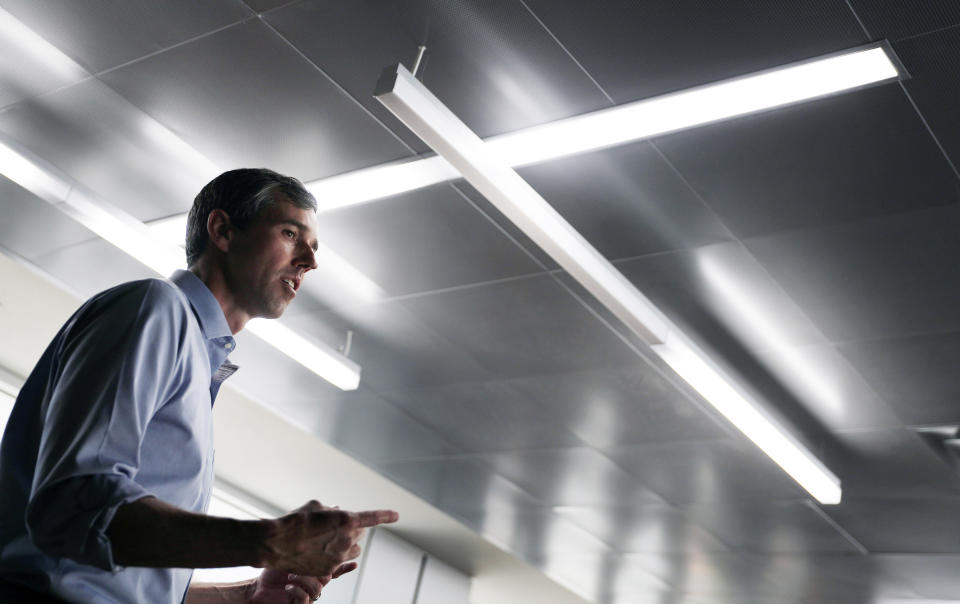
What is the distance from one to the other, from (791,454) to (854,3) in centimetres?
286

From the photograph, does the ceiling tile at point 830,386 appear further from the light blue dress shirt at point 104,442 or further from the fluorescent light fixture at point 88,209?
the light blue dress shirt at point 104,442

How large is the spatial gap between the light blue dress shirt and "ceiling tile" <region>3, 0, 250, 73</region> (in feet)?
7.98

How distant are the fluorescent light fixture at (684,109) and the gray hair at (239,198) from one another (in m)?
1.98

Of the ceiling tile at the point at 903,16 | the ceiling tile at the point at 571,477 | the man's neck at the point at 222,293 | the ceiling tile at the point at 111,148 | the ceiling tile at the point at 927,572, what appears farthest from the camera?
the ceiling tile at the point at 927,572

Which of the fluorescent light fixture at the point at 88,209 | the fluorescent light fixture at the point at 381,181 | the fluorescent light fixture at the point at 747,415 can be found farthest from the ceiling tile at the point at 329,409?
the fluorescent light fixture at the point at 747,415

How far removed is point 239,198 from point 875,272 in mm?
3179

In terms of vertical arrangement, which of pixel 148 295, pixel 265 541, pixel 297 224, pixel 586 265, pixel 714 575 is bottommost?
pixel 265 541

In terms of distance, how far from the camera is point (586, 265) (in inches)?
153

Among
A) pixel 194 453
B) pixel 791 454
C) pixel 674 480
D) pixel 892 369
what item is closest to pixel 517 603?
pixel 674 480

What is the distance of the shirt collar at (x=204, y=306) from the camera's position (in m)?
1.32

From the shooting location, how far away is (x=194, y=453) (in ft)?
3.87

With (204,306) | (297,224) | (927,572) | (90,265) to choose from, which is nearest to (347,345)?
(90,265)

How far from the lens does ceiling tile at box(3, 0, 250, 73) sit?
3438mm

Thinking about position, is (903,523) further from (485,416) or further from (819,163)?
(819,163)
